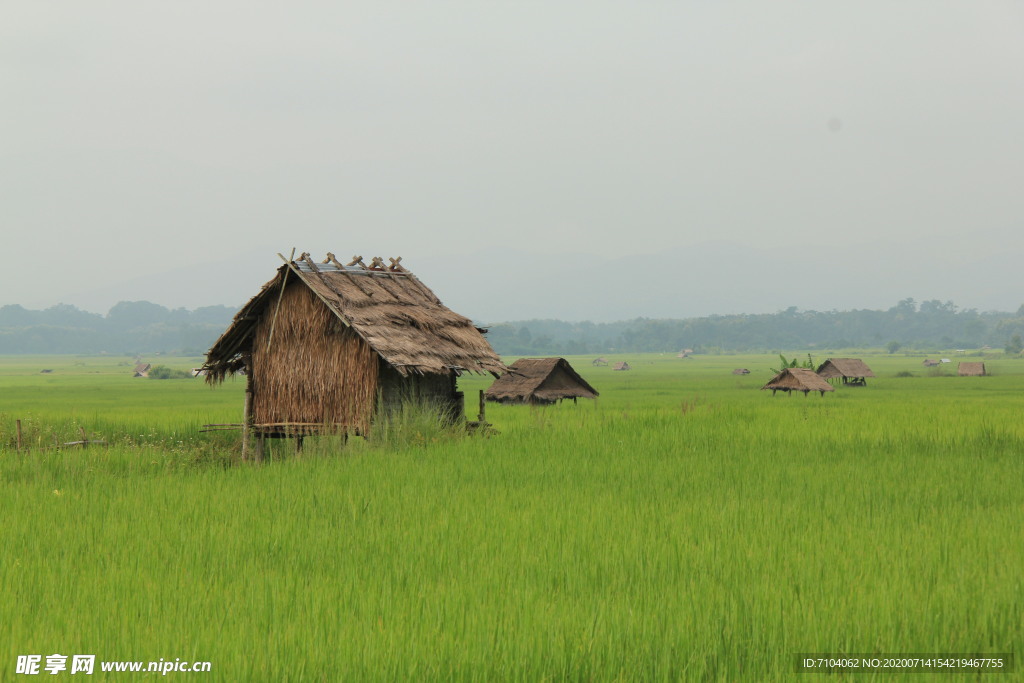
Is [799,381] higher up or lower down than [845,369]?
lower down

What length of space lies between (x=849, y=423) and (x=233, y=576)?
1326 centimetres

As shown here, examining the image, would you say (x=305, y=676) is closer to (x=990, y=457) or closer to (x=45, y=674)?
(x=45, y=674)

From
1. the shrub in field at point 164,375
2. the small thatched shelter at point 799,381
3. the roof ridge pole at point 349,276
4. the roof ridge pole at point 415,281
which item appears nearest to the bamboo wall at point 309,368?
the roof ridge pole at point 349,276

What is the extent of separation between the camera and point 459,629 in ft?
15.7

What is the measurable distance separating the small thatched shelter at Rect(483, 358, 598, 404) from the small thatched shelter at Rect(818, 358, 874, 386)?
22736 millimetres

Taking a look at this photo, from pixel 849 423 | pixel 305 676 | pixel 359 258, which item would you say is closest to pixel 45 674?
pixel 305 676

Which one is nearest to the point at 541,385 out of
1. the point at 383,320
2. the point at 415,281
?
the point at 415,281

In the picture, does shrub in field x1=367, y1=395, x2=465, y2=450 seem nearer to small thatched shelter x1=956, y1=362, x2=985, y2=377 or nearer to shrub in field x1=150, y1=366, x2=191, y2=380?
small thatched shelter x1=956, y1=362, x2=985, y2=377

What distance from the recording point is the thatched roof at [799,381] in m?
37.7

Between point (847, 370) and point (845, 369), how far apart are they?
116 mm

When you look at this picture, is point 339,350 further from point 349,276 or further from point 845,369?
point 845,369

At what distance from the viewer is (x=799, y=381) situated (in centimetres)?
3778

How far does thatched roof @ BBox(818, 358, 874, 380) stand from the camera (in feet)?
163

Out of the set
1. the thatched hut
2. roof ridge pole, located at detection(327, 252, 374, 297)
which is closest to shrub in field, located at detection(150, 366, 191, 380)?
the thatched hut
